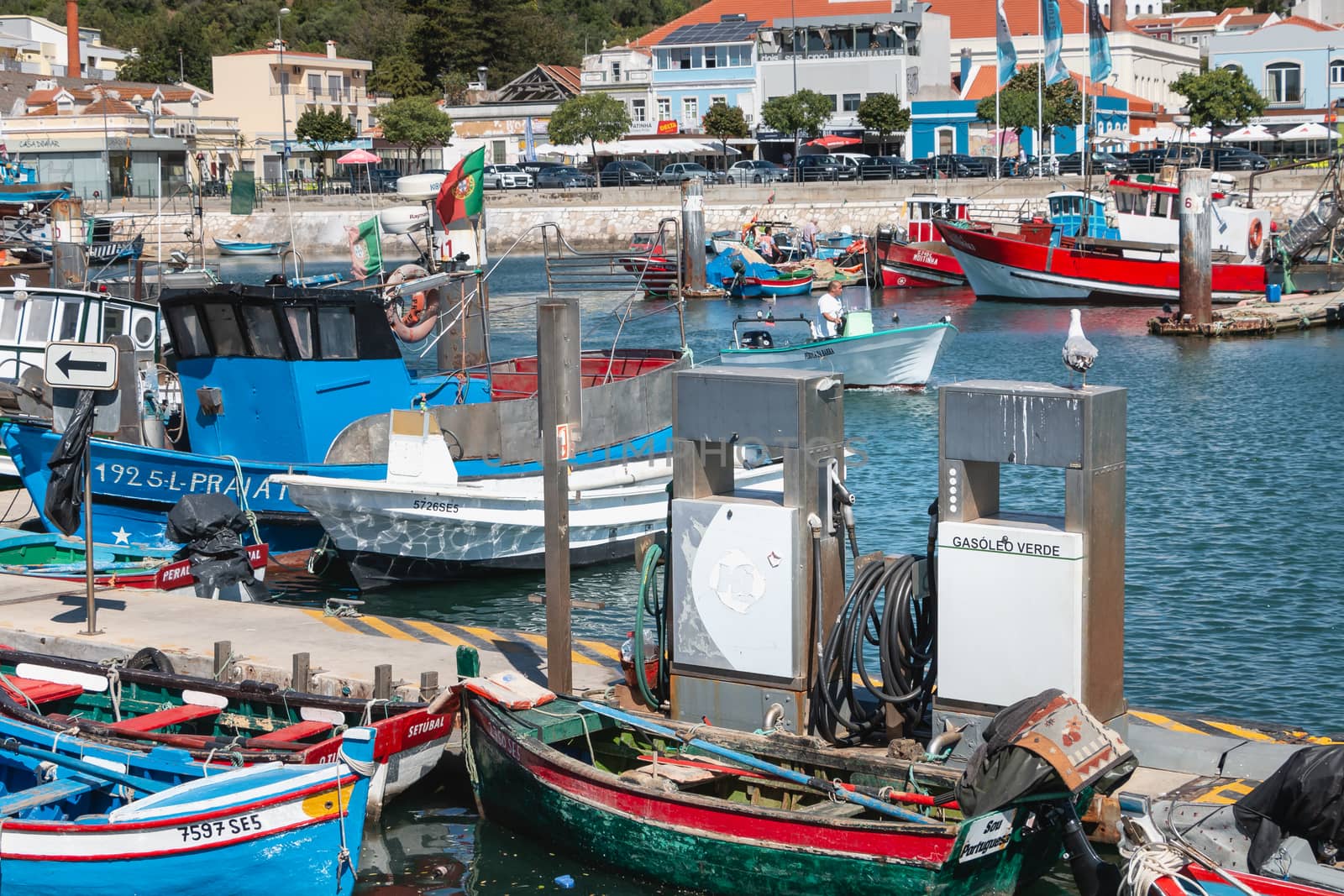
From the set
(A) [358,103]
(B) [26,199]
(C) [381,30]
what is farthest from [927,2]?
(B) [26,199]

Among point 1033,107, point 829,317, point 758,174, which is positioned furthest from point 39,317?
point 1033,107

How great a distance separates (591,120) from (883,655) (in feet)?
245

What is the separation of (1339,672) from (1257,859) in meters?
6.85

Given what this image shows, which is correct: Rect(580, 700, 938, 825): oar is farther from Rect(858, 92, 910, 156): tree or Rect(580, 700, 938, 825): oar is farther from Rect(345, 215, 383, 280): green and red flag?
Rect(858, 92, 910, 156): tree

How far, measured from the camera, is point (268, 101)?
9100 cm

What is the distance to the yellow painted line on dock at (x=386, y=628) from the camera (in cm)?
1308

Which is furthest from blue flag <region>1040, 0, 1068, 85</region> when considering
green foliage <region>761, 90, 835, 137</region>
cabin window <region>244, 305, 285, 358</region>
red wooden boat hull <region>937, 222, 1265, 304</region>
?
cabin window <region>244, 305, 285, 358</region>

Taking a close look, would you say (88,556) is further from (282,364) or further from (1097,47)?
(1097,47)

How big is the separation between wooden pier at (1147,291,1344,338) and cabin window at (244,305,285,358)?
27.4 metres

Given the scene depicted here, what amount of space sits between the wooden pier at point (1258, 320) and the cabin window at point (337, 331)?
2676 centimetres

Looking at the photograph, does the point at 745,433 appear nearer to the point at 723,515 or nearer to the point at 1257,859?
the point at 723,515

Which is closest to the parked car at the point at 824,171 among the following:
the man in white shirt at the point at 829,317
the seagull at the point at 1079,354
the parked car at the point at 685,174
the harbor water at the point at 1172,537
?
the parked car at the point at 685,174

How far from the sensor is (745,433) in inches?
388

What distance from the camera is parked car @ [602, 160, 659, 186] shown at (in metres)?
72.8
